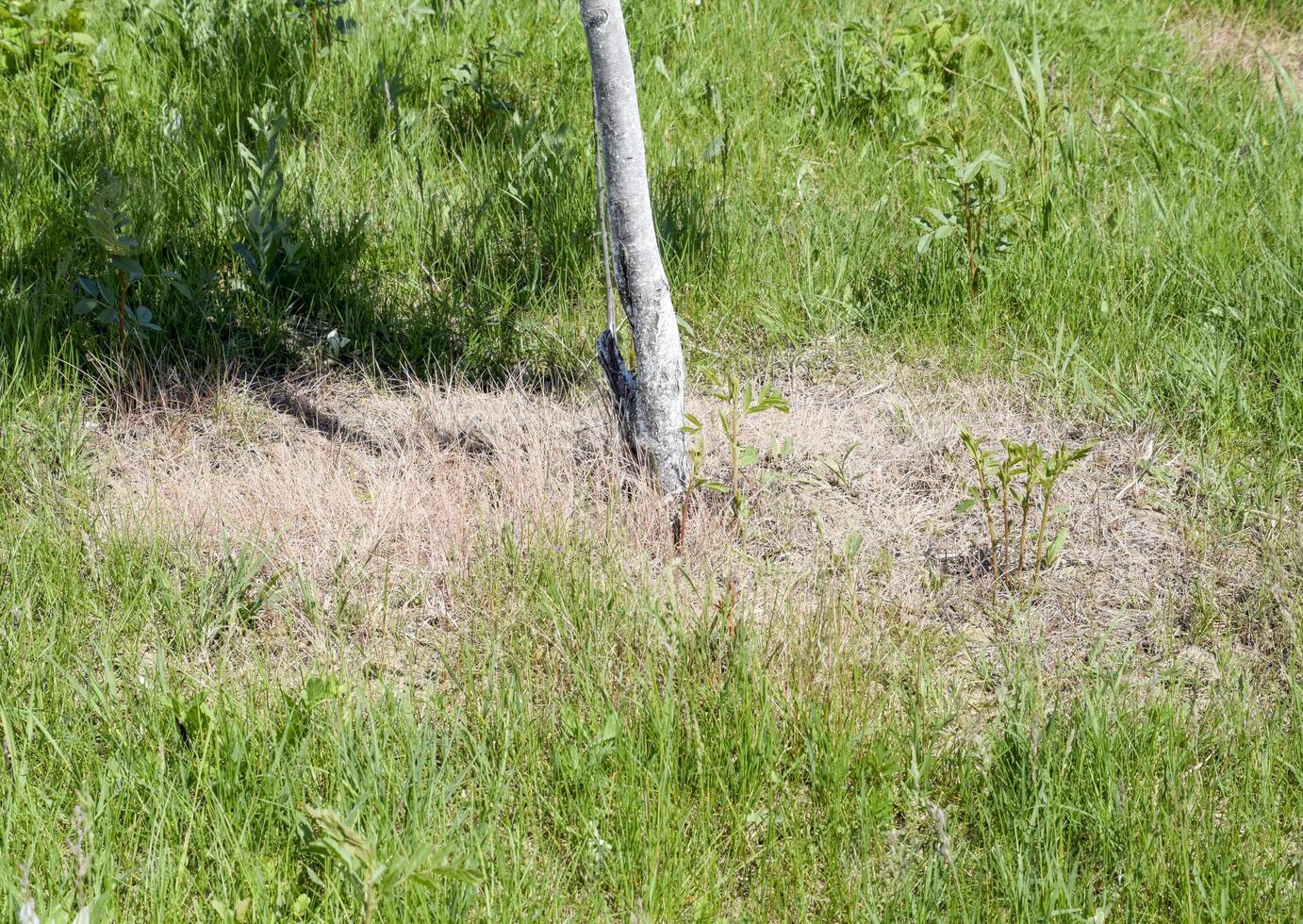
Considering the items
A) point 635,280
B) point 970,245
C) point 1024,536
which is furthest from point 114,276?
point 1024,536

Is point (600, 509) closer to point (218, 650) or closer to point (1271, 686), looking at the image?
point (218, 650)

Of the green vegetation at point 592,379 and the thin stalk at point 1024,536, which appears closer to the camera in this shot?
the green vegetation at point 592,379

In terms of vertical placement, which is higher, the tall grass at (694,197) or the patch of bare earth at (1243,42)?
the patch of bare earth at (1243,42)

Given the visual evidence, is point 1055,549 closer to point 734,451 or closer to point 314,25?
point 734,451

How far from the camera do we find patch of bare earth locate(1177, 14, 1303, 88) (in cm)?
507

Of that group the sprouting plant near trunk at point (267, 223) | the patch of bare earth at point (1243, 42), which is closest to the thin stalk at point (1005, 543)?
the sprouting plant near trunk at point (267, 223)

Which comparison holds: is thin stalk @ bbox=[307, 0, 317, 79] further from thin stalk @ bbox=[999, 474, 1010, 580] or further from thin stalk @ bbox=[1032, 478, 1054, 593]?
thin stalk @ bbox=[1032, 478, 1054, 593]

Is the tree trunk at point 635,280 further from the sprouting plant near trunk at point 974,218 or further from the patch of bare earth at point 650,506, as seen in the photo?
the sprouting plant near trunk at point 974,218

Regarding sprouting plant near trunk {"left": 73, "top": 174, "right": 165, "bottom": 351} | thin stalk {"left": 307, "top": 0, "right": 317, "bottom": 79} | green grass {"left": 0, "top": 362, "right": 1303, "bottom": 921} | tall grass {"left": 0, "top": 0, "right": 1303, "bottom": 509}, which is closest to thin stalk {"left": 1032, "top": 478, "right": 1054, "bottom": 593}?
green grass {"left": 0, "top": 362, "right": 1303, "bottom": 921}

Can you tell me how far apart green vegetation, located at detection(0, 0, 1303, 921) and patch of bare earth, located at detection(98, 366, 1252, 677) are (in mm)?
68

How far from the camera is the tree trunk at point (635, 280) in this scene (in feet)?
8.71

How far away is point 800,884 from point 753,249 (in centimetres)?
218

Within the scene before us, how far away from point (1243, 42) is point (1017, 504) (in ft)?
11.9

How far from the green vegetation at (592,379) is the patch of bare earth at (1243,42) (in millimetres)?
124
